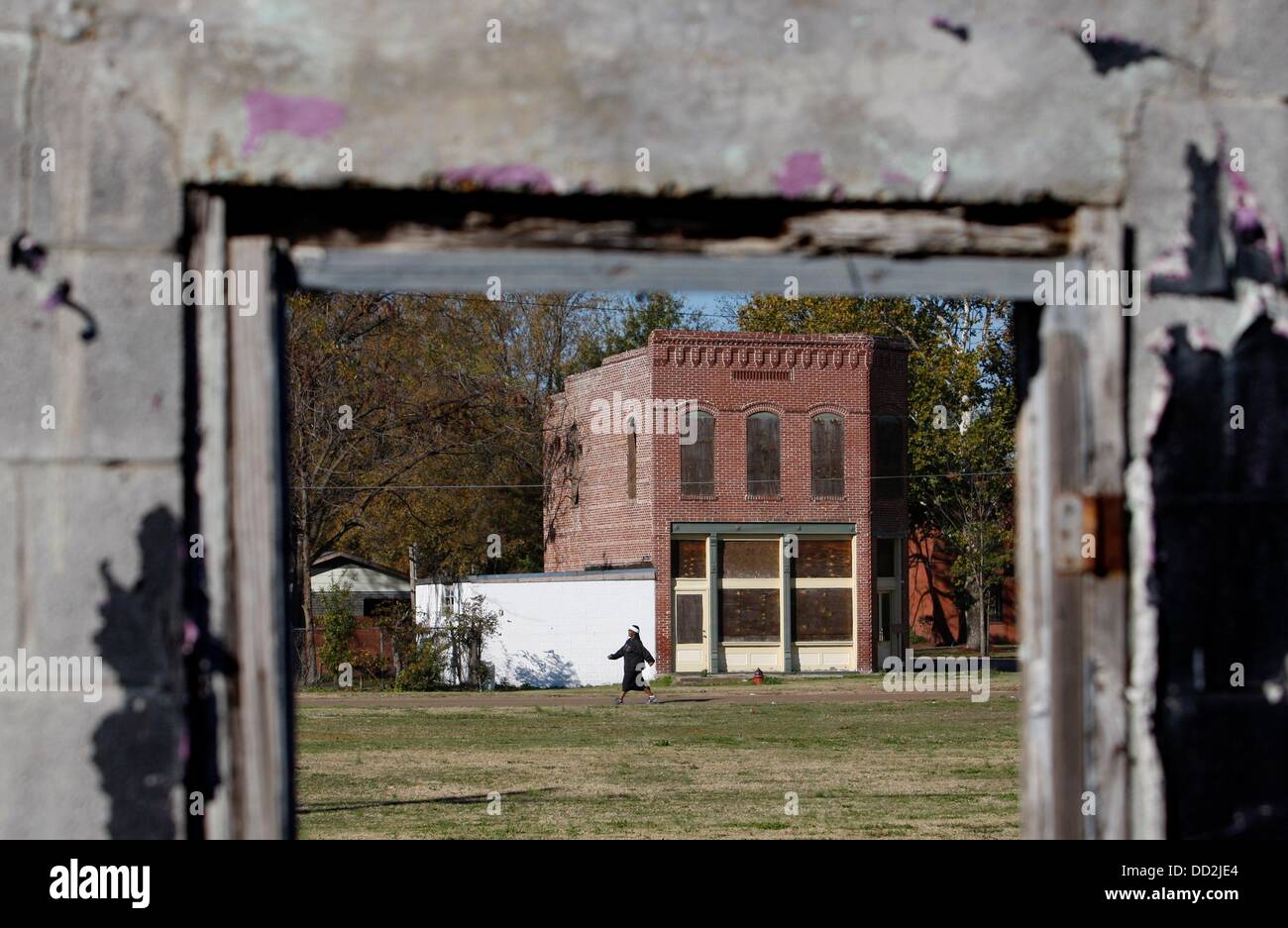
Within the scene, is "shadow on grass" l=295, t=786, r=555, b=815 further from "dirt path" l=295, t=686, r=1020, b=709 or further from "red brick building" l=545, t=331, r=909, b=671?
"red brick building" l=545, t=331, r=909, b=671

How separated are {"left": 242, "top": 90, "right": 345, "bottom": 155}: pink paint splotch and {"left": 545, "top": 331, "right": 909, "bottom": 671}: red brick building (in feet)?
110

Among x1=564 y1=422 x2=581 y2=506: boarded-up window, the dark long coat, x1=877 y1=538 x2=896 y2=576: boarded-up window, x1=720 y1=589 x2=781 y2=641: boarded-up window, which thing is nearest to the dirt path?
the dark long coat

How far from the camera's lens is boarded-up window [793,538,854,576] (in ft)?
126

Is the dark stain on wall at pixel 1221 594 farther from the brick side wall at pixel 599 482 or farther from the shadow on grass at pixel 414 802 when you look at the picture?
the brick side wall at pixel 599 482

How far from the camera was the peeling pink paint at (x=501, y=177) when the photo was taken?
343 cm

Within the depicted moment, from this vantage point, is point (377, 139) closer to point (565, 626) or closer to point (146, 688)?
point (146, 688)

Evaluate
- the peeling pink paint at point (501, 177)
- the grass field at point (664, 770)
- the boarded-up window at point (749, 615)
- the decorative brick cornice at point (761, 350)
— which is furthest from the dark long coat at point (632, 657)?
the peeling pink paint at point (501, 177)

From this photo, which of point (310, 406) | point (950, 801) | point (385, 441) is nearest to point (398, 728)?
point (950, 801)

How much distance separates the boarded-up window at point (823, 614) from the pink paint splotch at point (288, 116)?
35011 millimetres

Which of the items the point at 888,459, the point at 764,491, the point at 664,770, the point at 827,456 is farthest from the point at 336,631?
the point at 664,770

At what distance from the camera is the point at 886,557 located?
39781mm

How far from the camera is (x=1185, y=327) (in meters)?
3.62

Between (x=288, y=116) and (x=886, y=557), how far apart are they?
37181 mm
